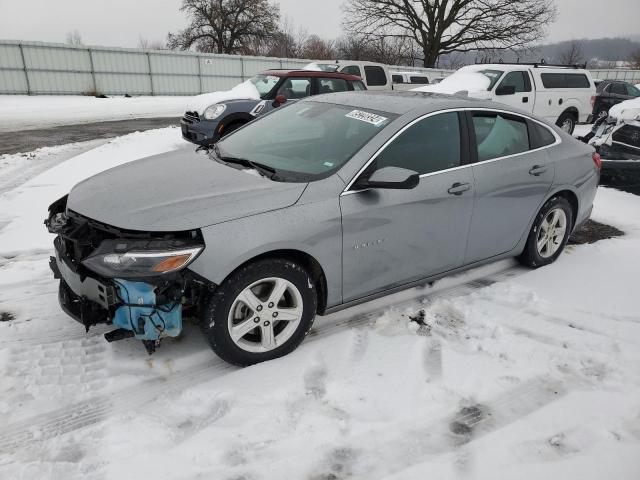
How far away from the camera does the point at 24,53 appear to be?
21.0 m

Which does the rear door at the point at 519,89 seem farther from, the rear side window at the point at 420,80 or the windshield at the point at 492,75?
the rear side window at the point at 420,80

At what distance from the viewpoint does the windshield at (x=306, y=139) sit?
320 cm

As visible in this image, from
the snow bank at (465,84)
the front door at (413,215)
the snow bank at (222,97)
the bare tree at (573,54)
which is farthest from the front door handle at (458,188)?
the bare tree at (573,54)

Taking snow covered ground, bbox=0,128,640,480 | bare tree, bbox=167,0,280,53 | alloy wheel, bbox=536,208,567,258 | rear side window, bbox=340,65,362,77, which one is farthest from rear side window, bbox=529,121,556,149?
bare tree, bbox=167,0,280,53

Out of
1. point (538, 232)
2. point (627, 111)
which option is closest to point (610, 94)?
point (627, 111)

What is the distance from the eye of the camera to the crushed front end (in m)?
2.52

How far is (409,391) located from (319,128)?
198 cm

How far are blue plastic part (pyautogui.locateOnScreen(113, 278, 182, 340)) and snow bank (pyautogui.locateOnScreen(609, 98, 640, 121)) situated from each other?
777 cm

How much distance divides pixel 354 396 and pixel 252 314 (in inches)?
29.7

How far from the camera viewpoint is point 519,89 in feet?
38.4

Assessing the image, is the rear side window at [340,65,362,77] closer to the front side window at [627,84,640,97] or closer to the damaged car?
the damaged car

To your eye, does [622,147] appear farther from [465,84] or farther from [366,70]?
[366,70]

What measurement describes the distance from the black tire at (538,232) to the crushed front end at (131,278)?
3042 millimetres

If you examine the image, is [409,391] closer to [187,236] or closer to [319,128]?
[187,236]
